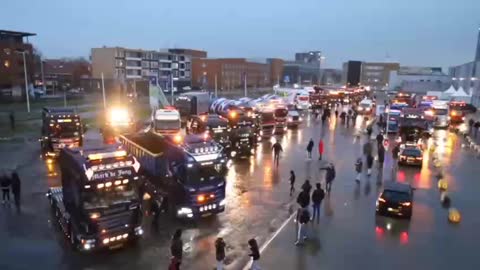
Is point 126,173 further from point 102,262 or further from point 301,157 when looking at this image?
point 301,157

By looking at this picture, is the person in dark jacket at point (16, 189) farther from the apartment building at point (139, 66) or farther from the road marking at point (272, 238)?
the apartment building at point (139, 66)

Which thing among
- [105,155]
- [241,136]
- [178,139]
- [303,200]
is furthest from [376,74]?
[105,155]

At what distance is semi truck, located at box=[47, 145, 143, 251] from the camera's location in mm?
12484

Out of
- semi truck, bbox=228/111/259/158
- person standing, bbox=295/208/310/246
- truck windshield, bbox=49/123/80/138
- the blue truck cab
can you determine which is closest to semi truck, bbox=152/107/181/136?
semi truck, bbox=228/111/259/158

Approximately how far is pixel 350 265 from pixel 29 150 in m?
27.3

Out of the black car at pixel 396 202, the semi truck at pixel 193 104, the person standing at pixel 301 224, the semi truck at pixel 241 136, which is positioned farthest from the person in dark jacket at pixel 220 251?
the semi truck at pixel 193 104

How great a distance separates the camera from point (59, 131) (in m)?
27.5

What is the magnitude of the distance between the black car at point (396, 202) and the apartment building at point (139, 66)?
258ft

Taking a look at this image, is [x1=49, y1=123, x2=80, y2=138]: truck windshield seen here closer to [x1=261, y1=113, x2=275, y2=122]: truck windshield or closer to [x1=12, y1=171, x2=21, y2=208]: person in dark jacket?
[x1=12, y1=171, x2=21, y2=208]: person in dark jacket

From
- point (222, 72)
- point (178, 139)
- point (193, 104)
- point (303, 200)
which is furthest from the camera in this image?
point (222, 72)

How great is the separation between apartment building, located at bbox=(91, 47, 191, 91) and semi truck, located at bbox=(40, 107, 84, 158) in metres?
64.0

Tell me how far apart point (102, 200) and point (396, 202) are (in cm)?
1191

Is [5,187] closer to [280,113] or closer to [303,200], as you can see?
[303,200]

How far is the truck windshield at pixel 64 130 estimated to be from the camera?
90.1 ft
